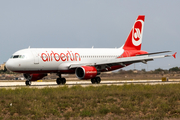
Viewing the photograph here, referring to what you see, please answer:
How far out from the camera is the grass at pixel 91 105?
2088 centimetres

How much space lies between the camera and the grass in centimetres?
2088

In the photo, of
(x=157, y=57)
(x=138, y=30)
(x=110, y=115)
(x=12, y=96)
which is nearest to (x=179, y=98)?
(x=110, y=115)

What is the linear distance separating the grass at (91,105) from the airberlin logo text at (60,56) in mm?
13715

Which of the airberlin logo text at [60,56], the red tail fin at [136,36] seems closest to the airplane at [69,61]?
the airberlin logo text at [60,56]

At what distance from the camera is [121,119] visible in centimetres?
1961

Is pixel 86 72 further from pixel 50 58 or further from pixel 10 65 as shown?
pixel 10 65

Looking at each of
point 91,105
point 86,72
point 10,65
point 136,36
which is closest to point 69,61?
point 86,72

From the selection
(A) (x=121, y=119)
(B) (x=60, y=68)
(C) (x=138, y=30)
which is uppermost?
(C) (x=138, y=30)

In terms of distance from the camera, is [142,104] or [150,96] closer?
[142,104]

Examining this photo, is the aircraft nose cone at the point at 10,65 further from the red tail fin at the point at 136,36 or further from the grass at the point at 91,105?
the red tail fin at the point at 136,36

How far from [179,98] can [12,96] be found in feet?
38.3

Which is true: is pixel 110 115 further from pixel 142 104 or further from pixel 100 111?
pixel 142 104

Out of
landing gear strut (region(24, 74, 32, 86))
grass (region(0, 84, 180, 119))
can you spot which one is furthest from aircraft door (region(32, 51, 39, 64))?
grass (region(0, 84, 180, 119))

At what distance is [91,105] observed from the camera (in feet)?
75.0
